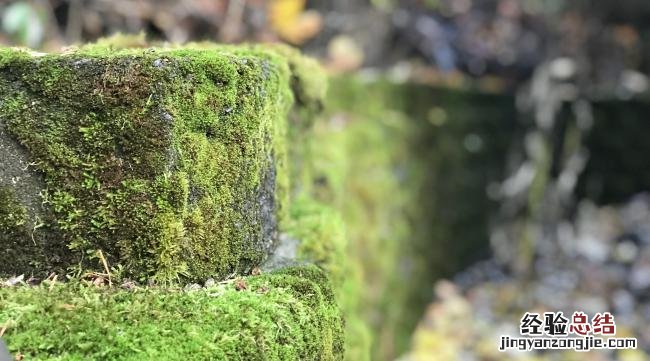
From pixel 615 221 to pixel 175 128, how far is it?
555cm

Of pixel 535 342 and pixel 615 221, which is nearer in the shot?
pixel 535 342

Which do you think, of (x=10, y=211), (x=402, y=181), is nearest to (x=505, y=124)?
(x=402, y=181)

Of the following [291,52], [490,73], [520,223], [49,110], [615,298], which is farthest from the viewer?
[490,73]

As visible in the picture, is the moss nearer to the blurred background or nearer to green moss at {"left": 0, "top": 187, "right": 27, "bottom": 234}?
green moss at {"left": 0, "top": 187, "right": 27, "bottom": 234}

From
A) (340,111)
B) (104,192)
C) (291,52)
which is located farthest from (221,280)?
(340,111)

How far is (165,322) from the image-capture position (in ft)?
3.98

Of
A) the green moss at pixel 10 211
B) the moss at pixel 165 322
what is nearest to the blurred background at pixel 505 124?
the moss at pixel 165 322

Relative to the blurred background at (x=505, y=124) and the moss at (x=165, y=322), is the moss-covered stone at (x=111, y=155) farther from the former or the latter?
the blurred background at (x=505, y=124)

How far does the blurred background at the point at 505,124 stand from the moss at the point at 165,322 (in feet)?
7.15

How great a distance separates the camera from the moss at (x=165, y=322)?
3.74 feet

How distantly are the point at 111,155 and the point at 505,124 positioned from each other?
4380 mm

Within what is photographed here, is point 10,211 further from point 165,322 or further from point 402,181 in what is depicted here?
point 402,181

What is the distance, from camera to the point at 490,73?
6.47 m

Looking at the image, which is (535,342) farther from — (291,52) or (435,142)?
(291,52)
